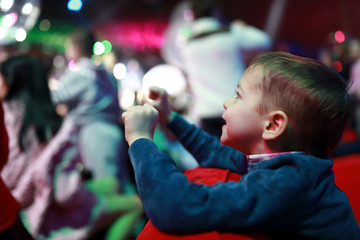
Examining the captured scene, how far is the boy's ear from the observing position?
0.67m

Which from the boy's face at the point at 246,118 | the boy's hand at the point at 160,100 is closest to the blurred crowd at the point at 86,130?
the boy's hand at the point at 160,100

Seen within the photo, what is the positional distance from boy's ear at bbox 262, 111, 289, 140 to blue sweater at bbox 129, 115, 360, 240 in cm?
7

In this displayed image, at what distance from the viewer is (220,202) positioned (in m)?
0.57

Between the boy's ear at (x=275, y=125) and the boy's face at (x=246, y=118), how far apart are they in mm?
13

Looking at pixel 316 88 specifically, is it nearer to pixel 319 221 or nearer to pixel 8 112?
pixel 319 221

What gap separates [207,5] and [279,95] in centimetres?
148

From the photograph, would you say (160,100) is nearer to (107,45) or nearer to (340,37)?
(340,37)

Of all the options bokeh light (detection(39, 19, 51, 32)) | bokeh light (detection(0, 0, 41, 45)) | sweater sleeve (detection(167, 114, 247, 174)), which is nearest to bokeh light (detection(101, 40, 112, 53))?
bokeh light (detection(39, 19, 51, 32))

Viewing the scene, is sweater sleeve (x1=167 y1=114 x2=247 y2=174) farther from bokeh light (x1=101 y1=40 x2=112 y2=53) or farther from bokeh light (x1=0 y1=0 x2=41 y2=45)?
bokeh light (x1=101 y1=40 x2=112 y2=53)

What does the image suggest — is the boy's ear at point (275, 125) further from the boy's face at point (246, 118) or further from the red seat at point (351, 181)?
the red seat at point (351, 181)

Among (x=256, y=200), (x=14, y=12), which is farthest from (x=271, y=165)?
(x=14, y=12)

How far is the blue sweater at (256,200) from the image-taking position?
567 millimetres

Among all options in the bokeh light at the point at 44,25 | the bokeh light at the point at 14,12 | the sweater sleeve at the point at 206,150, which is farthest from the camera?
the bokeh light at the point at 44,25

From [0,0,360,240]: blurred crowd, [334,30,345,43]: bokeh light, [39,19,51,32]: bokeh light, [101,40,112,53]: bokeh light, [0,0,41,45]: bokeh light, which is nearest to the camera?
[0,0,41,45]: bokeh light
